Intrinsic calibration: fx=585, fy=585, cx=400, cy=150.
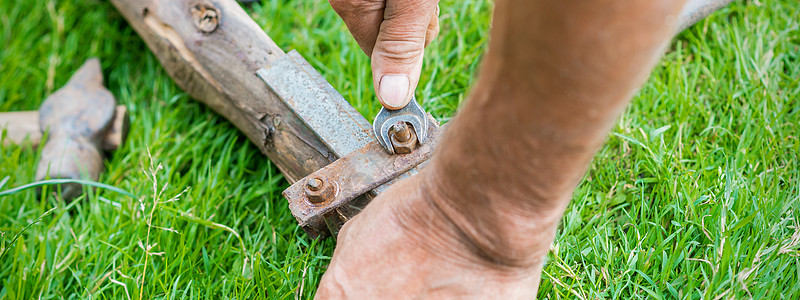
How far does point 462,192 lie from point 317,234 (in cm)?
83

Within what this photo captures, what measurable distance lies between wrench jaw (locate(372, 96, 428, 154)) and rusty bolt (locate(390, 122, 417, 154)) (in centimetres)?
2

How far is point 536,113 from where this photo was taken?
956mm

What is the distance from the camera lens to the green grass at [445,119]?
1743 mm

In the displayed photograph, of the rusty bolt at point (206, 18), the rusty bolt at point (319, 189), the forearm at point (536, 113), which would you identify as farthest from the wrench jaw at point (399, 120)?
the rusty bolt at point (206, 18)

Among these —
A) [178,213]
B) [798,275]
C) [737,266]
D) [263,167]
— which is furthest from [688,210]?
[178,213]

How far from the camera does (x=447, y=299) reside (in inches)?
48.9

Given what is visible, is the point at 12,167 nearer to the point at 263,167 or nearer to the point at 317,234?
the point at 263,167

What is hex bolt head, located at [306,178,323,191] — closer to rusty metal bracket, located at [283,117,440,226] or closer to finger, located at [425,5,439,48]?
rusty metal bracket, located at [283,117,440,226]

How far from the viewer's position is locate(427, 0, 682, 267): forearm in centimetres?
86

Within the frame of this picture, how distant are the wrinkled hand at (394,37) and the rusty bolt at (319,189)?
0.31m

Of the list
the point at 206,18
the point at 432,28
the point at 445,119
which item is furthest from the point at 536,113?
the point at 206,18

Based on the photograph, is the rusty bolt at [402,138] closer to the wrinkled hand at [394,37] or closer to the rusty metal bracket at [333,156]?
the rusty metal bracket at [333,156]

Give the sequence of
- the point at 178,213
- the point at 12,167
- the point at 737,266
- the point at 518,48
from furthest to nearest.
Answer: the point at 12,167 → the point at 178,213 → the point at 737,266 → the point at 518,48

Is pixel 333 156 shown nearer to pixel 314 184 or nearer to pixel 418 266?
pixel 314 184
